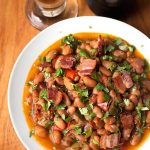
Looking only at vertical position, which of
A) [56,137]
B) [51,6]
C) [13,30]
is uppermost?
[51,6]

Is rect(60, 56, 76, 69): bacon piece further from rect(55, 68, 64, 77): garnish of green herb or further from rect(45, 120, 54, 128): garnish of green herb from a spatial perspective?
rect(45, 120, 54, 128): garnish of green herb

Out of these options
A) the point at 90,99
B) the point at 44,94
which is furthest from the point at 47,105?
the point at 90,99

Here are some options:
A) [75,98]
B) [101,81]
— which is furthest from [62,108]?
[101,81]

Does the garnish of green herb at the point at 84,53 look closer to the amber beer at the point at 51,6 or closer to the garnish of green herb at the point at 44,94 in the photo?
the garnish of green herb at the point at 44,94

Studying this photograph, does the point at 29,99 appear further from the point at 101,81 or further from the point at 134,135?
the point at 134,135

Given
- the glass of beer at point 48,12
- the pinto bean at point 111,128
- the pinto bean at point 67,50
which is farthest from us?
the glass of beer at point 48,12

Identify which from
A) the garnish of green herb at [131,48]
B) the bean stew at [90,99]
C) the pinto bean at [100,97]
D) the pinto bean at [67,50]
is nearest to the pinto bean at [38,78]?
the bean stew at [90,99]

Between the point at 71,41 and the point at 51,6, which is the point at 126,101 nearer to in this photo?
the point at 71,41

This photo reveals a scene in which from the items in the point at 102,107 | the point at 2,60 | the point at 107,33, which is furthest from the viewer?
the point at 2,60
